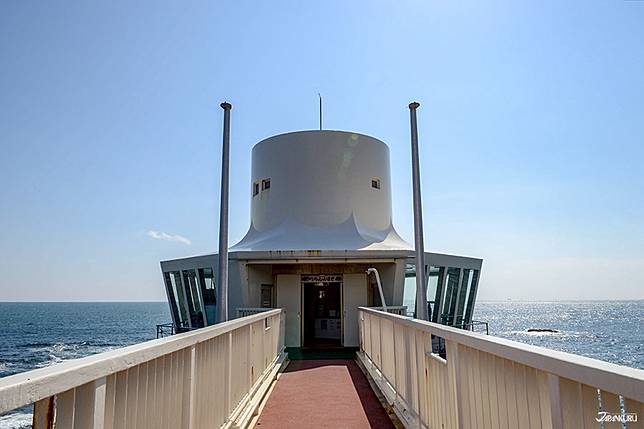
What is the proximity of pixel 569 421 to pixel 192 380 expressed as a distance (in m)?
2.36

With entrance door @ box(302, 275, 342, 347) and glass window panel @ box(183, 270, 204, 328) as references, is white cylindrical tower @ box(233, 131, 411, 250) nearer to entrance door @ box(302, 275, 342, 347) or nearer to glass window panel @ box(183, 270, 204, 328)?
glass window panel @ box(183, 270, 204, 328)

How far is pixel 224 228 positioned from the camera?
916cm

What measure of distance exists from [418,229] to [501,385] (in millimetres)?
6160

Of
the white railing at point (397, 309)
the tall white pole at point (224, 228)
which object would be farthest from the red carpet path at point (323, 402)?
the white railing at point (397, 309)

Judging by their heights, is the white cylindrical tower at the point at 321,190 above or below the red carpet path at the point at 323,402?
above

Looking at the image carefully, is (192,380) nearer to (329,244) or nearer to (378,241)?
(329,244)

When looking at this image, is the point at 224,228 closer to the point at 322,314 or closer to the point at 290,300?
the point at 290,300

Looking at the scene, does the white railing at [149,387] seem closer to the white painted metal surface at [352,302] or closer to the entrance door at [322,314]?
the white painted metal surface at [352,302]

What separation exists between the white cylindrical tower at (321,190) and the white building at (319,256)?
1.5 inches

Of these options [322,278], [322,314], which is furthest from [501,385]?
[322,314]

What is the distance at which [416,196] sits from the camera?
8766mm

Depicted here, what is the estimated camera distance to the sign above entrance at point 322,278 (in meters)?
14.9

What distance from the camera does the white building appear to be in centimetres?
Answer: 1433

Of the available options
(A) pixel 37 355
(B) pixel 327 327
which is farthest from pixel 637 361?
(A) pixel 37 355
